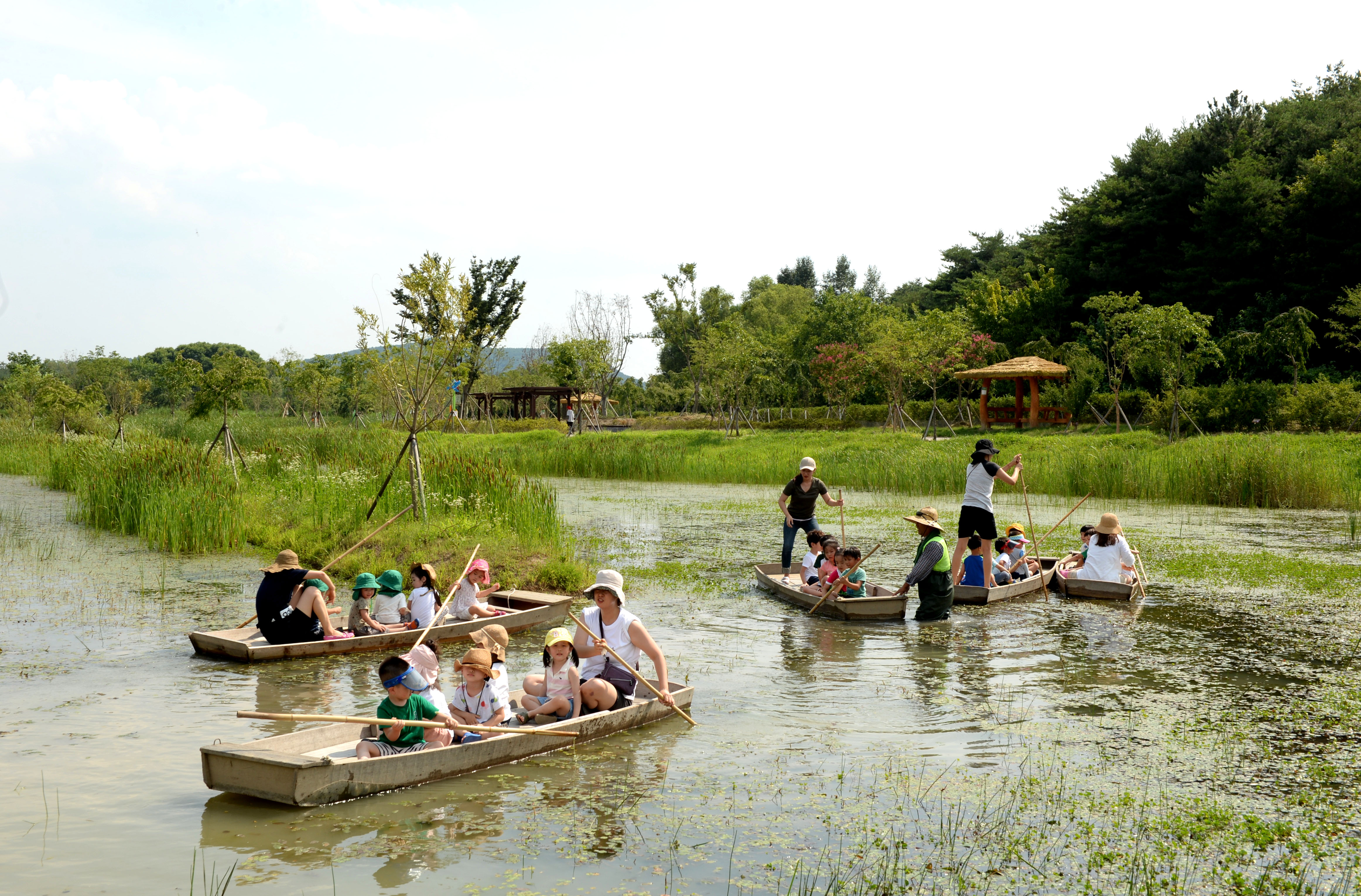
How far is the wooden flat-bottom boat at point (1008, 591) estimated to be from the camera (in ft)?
38.4

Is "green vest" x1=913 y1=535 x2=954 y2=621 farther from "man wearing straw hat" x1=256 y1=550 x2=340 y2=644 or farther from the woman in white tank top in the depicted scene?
"man wearing straw hat" x1=256 y1=550 x2=340 y2=644

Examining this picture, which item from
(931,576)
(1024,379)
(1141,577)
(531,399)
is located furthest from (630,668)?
(531,399)

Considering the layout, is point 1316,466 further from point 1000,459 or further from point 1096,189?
point 1096,189

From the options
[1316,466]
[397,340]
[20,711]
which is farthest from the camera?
[1316,466]

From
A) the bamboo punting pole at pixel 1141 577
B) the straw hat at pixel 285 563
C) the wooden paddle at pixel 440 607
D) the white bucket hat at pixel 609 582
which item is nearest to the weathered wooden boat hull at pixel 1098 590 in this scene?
the bamboo punting pole at pixel 1141 577

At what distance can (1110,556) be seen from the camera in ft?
39.5

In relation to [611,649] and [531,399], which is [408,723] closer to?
[611,649]

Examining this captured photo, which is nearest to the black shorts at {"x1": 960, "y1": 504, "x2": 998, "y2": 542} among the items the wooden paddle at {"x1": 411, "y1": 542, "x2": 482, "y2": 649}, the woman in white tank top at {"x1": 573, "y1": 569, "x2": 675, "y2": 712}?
the wooden paddle at {"x1": 411, "y1": 542, "x2": 482, "y2": 649}

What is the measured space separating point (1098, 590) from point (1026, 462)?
12613 mm

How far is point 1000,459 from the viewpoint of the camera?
88.5ft

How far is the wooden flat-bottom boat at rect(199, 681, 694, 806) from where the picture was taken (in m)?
5.48

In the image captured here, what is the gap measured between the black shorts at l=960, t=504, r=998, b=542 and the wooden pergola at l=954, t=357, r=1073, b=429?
80.4ft

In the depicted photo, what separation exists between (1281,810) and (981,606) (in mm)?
6074

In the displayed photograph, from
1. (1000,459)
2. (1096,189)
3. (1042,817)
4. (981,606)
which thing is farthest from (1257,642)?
(1096,189)
